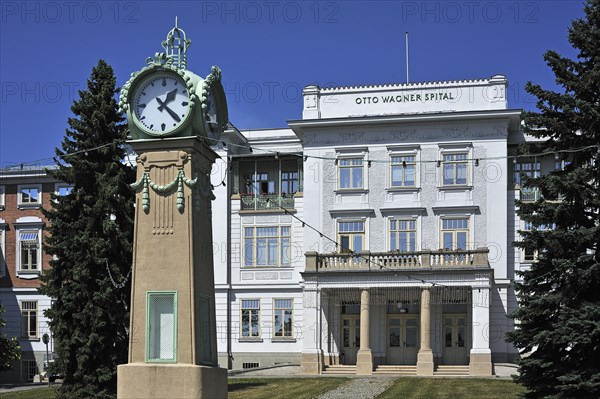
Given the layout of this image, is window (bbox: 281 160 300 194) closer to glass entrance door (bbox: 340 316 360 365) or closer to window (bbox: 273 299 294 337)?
window (bbox: 273 299 294 337)

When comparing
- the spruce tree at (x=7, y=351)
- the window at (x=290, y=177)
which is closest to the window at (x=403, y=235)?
the window at (x=290, y=177)

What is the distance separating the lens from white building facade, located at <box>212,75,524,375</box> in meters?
41.6

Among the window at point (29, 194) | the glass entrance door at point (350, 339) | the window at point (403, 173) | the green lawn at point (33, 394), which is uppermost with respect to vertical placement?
the window at point (403, 173)

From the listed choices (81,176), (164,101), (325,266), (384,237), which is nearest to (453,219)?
(384,237)

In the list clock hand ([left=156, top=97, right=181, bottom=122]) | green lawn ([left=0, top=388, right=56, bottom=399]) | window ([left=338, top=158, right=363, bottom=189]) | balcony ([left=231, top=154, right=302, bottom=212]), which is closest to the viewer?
clock hand ([left=156, top=97, right=181, bottom=122])

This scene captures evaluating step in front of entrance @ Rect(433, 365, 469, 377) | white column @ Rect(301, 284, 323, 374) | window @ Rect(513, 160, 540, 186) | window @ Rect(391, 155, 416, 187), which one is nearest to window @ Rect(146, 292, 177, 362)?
step in front of entrance @ Rect(433, 365, 469, 377)

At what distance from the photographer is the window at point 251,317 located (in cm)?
4650

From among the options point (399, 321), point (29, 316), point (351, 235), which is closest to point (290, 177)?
point (351, 235)

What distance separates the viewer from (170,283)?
14102mm

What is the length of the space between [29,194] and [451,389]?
2672cm

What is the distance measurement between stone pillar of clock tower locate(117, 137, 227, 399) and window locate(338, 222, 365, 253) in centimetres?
3020

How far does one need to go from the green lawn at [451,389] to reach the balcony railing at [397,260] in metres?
5.84

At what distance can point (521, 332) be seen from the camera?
19.7m

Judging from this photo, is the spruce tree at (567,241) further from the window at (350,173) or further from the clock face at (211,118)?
the window at (350,173)
